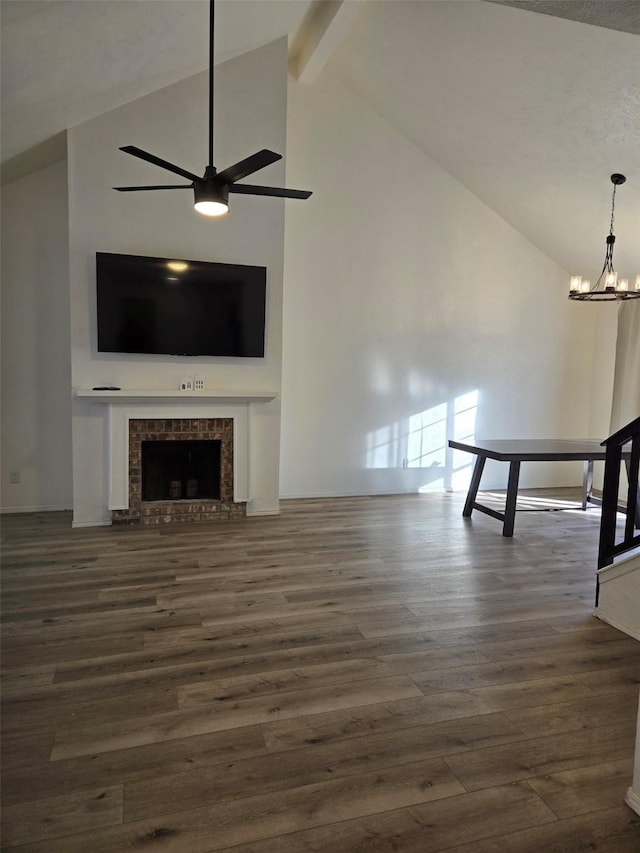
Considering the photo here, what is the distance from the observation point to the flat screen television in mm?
4688

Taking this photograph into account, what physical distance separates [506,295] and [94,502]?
495 centimetres

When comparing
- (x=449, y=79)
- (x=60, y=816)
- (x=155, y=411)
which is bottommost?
(x=60, y=816)

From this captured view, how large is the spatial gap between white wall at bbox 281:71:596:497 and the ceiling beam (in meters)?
0.24

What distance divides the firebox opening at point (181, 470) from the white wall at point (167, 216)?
42 cm

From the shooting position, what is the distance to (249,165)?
276cm

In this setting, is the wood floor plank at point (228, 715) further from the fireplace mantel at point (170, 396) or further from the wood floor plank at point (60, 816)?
the fireplace mantel at point (170, 396)

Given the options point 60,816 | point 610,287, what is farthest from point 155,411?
point 610,287

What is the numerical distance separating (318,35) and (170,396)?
10.8ft

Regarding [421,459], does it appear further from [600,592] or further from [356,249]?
[600,592]

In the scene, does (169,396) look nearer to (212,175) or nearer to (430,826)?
(212,175)

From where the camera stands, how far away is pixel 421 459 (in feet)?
21.2

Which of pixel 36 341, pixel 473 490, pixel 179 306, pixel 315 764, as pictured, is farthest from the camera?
pixel 473 490

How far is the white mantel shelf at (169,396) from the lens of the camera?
460cm

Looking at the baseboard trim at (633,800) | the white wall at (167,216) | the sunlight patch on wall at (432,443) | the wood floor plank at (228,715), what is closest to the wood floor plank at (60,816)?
the wood floor plank at (228,715)
